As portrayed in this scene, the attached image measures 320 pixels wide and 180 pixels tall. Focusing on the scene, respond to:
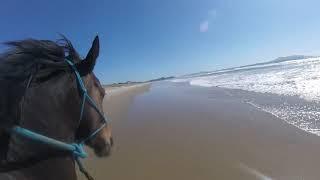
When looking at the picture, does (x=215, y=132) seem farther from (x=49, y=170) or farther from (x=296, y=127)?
(x=49, y=170)

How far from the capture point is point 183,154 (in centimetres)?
635

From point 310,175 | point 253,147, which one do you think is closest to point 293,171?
point 310,175

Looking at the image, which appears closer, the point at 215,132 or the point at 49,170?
the point at 49,170

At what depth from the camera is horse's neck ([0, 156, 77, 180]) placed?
1.78 metres

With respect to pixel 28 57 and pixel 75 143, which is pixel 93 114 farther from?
pixel 28 57

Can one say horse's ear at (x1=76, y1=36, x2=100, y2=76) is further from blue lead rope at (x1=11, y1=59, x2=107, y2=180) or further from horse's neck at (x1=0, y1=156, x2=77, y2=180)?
horse's neck at (x1=0, y1=156, x2=77, y2=180)

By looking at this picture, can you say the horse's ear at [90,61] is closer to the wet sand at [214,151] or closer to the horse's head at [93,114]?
the horse's head at [93,114]

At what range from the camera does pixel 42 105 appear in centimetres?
200

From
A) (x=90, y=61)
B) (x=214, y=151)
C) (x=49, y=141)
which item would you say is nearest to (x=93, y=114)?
(x=90, y=61)

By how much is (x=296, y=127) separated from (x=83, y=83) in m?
6.21

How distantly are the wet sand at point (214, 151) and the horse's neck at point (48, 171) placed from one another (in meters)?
3.36

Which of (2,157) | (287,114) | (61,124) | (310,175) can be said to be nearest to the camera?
(2,157)

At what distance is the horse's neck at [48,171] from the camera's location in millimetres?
1775

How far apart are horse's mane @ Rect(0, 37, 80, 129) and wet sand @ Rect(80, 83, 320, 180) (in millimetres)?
3533
